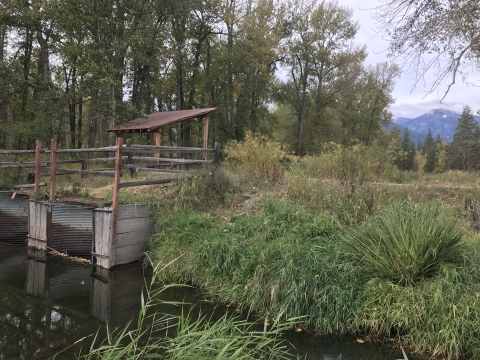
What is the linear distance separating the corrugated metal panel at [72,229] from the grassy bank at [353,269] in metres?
1.82

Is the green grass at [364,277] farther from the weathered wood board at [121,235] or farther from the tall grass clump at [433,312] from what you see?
the weathered wood board at [121,235]

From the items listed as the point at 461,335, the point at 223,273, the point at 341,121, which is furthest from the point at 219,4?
the point at 461,335

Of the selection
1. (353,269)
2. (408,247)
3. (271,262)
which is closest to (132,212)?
(271,262)

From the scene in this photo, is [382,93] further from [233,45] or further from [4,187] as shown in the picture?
[4,187]

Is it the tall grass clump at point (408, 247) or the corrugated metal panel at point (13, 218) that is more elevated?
the tall grass clump at point (408, 247)

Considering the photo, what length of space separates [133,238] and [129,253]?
1.04 ft

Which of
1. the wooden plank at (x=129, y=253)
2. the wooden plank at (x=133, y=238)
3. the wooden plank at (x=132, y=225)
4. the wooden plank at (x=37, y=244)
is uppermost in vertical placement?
the wooden plank at (x=132, y=225)

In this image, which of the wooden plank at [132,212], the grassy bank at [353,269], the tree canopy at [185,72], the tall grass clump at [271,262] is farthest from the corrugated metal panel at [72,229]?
the tree canopy at [185,72]

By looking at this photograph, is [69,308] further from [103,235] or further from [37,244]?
[37,244]

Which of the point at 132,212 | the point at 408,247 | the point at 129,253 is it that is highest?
the point at 408,247

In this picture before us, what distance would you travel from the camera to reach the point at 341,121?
34.5 m

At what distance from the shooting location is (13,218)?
9.35 metres

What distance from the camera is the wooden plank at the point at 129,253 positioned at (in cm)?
715

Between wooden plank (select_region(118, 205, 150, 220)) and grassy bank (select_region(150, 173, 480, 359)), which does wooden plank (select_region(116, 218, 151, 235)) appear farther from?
grassy bank (select_region(150, 173, 480, 359))
